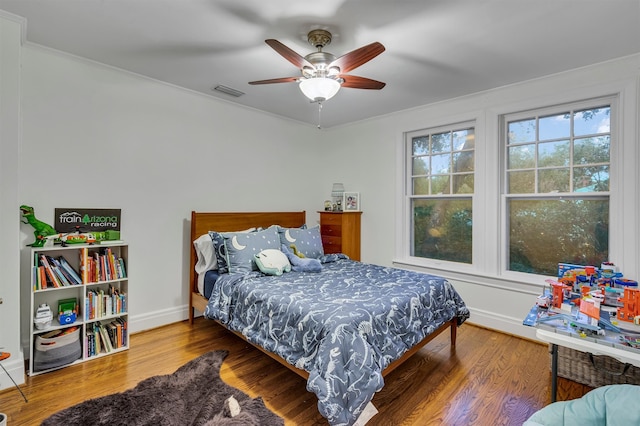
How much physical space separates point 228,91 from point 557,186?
135 inches

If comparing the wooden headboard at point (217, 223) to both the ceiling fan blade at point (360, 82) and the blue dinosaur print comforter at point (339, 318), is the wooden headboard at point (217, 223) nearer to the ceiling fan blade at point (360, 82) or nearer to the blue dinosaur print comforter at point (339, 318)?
the blue dinosaur print comforter at point (339, 318)

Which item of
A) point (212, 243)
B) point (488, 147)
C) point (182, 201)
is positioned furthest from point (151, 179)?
point (488, 147)

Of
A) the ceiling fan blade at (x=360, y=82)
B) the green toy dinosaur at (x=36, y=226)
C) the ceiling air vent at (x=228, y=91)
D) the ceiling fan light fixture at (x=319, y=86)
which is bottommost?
the green toy dinosaur at (x=36, y=226)

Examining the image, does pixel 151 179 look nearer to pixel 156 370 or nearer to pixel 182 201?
pixel 182 201

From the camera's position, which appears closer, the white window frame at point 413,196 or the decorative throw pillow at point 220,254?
the decorative throw pillow at point 220,254

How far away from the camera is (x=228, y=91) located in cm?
333

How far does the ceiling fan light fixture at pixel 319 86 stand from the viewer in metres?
2.06

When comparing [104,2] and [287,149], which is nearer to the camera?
[104,2]

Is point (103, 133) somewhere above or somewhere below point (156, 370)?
above

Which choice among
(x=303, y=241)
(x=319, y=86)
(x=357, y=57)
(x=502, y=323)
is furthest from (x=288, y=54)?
(x=502, y=323)

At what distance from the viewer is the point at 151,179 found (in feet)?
10.1

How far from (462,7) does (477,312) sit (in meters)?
2.87

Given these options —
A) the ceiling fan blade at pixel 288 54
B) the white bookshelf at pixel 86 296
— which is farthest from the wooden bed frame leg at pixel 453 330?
the white bookshelf at pixel 86 296

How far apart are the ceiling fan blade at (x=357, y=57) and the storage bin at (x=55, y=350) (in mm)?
2806
